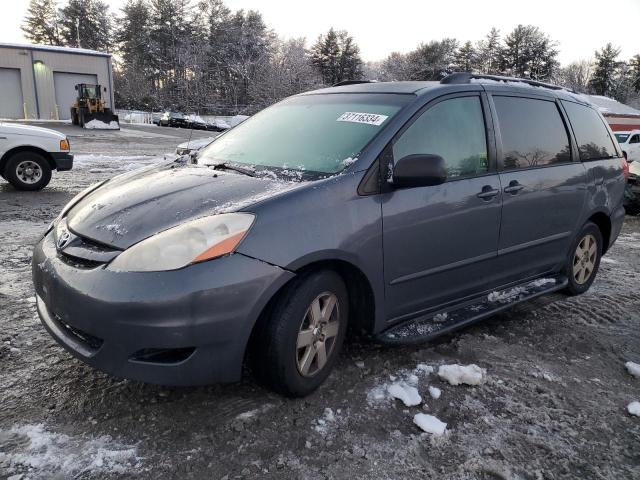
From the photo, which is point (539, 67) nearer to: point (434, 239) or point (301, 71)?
point (301, 71)

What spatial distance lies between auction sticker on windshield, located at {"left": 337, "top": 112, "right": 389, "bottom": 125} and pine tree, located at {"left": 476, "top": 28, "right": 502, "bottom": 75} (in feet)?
223

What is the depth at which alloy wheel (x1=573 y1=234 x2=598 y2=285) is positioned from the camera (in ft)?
14.5

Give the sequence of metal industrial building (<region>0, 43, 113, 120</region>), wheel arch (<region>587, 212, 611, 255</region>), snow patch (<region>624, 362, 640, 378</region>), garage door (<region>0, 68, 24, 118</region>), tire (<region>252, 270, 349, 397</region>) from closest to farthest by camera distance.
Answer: tire (<region>252, 270, 349, 397</region>) → snow patch (<region>624, 362, 640, 378</region>) → wheel arch (<region>587, 212, 611, 255</region>) → metal industrial building (<region>0, 43, 113, 120</region>) → garage door (<region>0, 68, 24, 118</region>)

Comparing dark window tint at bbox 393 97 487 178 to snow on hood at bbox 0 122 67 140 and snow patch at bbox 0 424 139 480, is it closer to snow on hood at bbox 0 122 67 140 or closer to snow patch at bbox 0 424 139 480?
snow patch at bbox 0 424 139 480

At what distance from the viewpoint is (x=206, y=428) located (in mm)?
2418

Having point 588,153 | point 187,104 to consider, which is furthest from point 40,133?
point 187,104

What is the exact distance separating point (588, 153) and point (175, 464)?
3.96m

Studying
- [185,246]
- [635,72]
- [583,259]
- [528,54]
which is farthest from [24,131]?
[635,72]

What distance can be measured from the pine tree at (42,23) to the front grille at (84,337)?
235ft

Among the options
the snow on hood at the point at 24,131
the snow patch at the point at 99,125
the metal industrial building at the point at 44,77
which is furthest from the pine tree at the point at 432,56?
the snow on hood at the point at 24,131

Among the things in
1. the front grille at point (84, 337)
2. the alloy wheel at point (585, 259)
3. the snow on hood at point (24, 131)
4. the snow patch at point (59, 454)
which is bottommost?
the snow patch at point (59, 454)

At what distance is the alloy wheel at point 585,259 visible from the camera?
4.41 meters

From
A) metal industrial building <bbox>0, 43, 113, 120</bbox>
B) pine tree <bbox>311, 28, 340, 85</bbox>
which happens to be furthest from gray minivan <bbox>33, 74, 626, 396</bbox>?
pine tree <bbox>311, 28, 340, 85</bbox>

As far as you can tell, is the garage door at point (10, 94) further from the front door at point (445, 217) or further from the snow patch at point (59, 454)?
the snow patch at point (59, 454)
